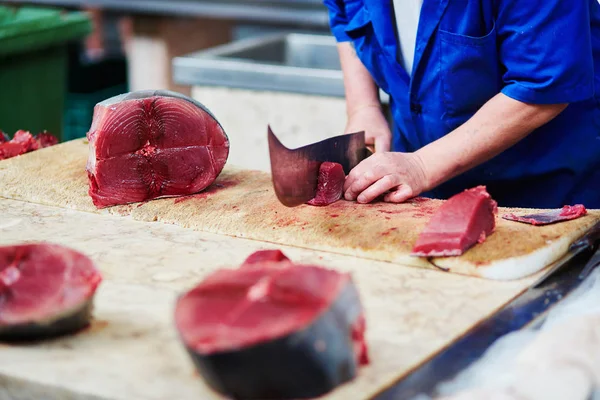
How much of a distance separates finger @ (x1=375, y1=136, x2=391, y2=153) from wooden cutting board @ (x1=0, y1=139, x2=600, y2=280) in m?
0.45

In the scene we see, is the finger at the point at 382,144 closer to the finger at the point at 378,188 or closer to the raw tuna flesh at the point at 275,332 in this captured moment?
the finger at the point at 378,188

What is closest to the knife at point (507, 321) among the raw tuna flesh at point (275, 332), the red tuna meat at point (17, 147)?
the raw tuna flesh at point (275, 332)

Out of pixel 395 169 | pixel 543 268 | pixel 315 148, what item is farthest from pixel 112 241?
pixel 543 268

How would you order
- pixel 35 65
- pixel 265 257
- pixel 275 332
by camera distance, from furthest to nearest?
pixel 35 65, pixel 265 257, pixel 275 332

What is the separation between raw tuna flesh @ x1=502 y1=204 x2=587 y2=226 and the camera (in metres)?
2.50

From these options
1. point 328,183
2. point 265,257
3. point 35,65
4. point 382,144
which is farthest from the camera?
point 35,65

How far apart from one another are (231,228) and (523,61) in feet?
3.40

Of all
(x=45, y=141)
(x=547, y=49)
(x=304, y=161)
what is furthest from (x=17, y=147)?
(x=547, y=49)

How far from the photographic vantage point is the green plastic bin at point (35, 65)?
5.04m

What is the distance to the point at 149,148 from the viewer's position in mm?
2891

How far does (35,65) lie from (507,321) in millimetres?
3980

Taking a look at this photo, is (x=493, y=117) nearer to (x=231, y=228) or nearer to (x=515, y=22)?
(x=515, y=22)

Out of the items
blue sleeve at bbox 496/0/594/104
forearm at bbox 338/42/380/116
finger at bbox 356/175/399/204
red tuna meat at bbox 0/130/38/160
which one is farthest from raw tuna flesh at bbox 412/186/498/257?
red tuna meat at bbox 0/130/38/160

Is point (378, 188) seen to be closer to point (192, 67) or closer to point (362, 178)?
Answer: point (362, 178)
